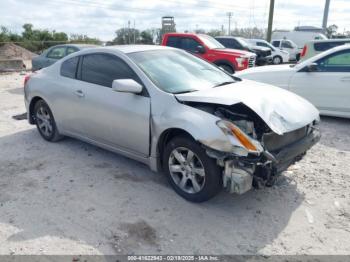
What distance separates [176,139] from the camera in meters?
3.67

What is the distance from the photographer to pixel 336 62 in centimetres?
677

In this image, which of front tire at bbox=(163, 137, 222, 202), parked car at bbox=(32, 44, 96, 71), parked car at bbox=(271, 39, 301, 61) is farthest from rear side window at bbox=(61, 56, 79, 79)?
parked car at bbox=(271, 39, 301, 61)

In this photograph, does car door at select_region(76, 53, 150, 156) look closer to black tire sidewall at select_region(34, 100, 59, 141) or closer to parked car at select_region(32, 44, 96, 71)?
black tire sidewall at select_region(34, 100, 59, 141)

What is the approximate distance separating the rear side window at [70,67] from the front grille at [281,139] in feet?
9.95

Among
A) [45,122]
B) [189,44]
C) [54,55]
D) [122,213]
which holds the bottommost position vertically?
[122,213]

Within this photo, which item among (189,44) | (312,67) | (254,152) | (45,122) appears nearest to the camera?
(254,152)

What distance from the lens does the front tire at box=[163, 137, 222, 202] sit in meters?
3.43

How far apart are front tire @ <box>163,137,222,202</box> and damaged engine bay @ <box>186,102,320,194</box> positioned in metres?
0.11

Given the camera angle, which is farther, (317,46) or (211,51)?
(211,51)

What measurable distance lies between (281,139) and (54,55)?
385 inches

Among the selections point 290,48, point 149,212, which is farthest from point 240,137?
point 290,48

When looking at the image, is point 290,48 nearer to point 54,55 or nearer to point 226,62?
point 226,62

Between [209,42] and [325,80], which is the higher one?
[209,42]

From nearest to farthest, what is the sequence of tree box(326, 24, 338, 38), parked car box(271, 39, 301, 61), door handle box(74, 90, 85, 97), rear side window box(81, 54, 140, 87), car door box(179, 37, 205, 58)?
A: rear side window box(81, 54, 140, 87)
door handle box(74, 90, 85, 97)
car door box(179, 37, 205, 58)
parked car box(271, 39, 301, 61)
tree box(326, 24, 338, 38)
